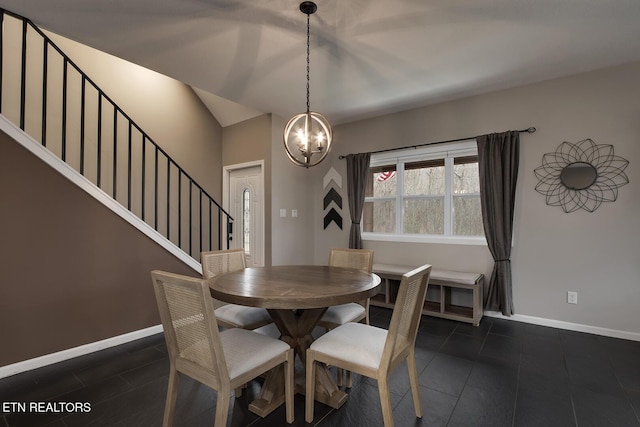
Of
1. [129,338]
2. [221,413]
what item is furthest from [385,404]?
[129,338]

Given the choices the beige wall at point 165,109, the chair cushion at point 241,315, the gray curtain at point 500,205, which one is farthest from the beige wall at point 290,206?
the gray curtain at point 500,205

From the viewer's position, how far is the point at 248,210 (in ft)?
15.6

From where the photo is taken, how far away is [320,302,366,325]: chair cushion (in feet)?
7.19

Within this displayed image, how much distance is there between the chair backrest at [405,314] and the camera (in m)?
1.45

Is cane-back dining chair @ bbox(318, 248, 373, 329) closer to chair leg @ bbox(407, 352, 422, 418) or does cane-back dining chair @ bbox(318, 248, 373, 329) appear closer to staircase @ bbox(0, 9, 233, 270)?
chair leg @ bbox(407, 352, 422, 418)

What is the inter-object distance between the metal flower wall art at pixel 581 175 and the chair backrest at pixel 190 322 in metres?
3.53

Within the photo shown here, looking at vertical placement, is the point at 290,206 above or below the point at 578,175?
below

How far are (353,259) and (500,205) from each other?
6.13 feet

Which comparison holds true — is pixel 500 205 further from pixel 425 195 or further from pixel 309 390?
pixel 309 390

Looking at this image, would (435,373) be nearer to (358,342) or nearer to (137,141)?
(358,342)

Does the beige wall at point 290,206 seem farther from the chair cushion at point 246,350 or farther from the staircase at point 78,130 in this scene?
the chair cushion at point 246,350

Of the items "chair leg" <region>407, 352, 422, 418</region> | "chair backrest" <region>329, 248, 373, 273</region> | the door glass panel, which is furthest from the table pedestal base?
the door glass panel

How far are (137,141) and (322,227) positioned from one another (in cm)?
289

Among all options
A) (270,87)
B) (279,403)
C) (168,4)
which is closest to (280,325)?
(279,403)
